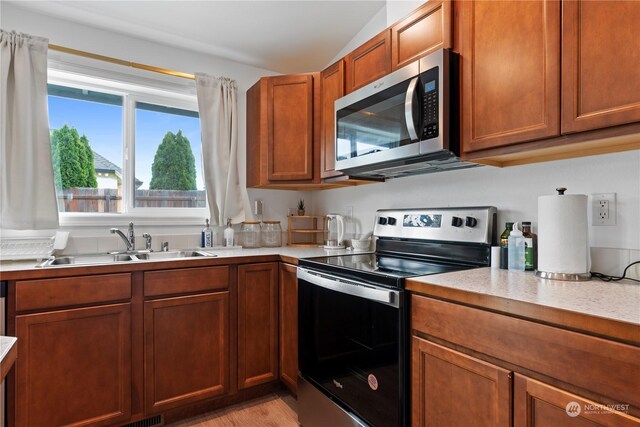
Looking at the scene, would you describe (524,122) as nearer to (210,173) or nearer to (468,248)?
(468,248)

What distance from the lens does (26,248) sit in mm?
1954

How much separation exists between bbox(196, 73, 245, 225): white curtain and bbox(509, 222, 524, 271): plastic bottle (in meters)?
A: 1.94

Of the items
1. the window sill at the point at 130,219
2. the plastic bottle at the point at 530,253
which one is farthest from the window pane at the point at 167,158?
the plastic bottle at the point at 530,253

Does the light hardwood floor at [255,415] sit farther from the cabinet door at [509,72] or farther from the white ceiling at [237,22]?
the white ceiling at [237,22]

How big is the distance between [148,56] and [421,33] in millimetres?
1912

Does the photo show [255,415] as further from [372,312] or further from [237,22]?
[237,22]

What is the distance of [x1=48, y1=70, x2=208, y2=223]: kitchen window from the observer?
89.7 inches

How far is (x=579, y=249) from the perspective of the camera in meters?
1.24

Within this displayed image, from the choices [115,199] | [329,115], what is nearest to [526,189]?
[329,115]

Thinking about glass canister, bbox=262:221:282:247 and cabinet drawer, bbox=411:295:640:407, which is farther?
glass canister, bbox=262:221:282:247

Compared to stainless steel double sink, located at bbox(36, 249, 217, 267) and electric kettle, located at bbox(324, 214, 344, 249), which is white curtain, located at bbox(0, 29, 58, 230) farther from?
electric kettle, located at bbox(324, 214, 344, 249)

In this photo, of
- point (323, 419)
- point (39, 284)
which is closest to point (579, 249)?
point (323, 419)

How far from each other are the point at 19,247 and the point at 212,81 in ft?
5.39

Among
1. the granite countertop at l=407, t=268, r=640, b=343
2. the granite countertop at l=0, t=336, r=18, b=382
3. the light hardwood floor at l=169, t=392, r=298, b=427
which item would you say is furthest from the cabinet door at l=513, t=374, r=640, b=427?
the light hardwood floor at l=169, t=392, r=298, b=427
